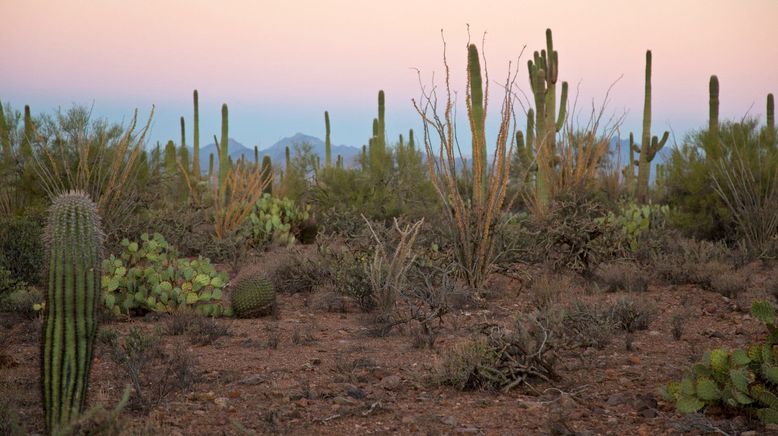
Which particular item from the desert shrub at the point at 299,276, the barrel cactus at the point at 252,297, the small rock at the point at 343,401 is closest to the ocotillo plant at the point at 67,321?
the small rock at the point at 343,401

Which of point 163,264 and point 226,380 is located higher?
point 163,264

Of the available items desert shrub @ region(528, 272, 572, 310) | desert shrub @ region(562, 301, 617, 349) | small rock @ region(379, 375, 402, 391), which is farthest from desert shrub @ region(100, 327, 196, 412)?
desert shrub @ region(528, 272, 572, 310)

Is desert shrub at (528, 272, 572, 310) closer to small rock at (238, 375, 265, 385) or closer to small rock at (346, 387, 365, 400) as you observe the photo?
small rock at (346, 387, 365, 400)

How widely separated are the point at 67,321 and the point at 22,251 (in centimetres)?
575

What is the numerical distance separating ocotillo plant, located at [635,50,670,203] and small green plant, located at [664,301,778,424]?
58.0 feet

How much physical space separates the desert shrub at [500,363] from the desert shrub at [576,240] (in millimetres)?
4767

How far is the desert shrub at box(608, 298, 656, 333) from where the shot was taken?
738 cm

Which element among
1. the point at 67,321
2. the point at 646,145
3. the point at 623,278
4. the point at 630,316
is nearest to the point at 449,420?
the point at 67,321

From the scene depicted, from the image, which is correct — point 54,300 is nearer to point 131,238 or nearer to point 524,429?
point 524,429

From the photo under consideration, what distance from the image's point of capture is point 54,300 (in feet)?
13.6

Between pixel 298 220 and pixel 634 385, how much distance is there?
36.5 ft

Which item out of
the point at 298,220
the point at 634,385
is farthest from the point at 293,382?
the point at 298,220

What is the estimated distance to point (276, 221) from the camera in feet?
46.6

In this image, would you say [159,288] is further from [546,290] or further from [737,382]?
[737,382]
